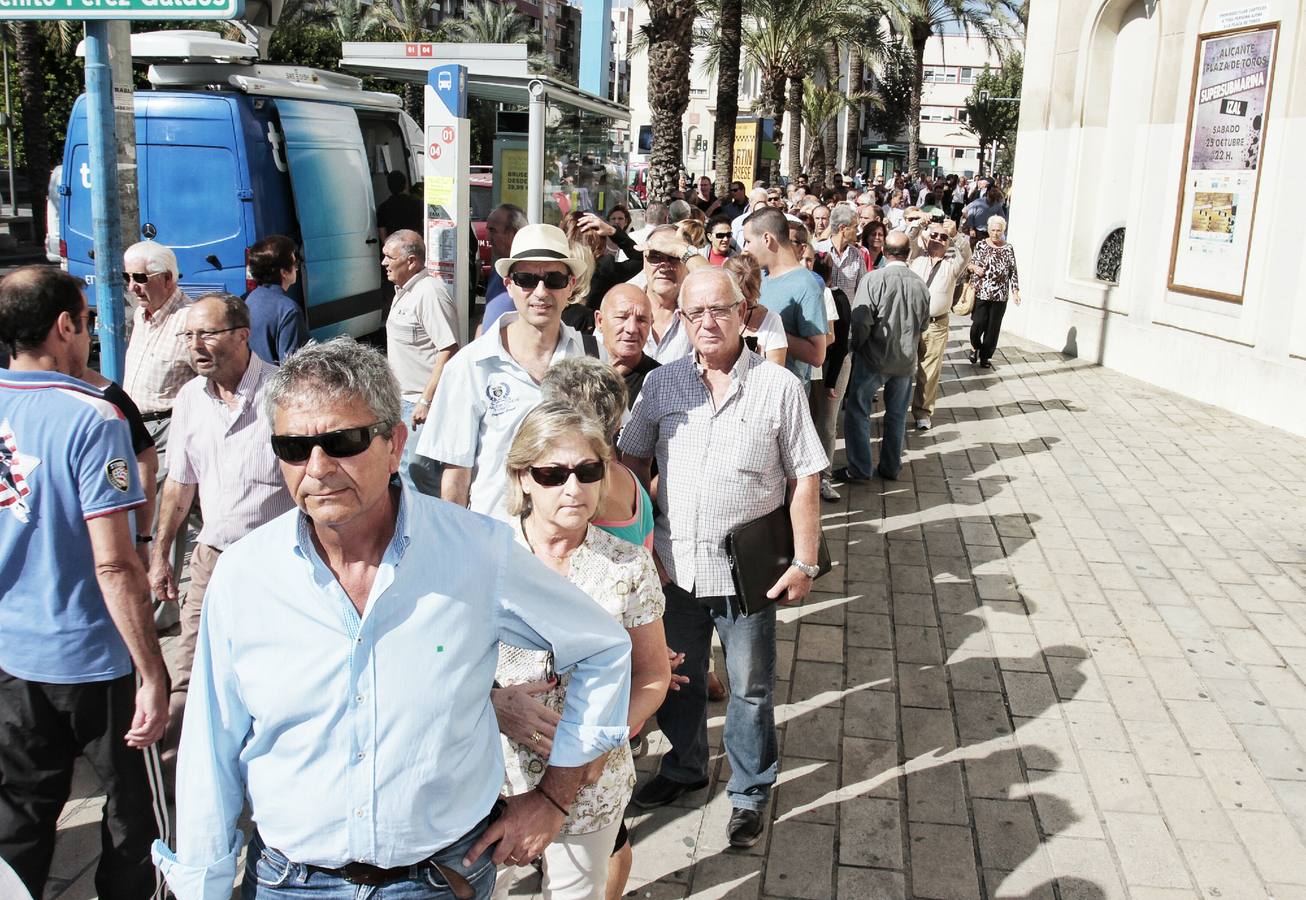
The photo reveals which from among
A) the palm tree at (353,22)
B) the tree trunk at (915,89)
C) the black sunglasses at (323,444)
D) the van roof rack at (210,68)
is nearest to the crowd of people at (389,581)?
the black sunglasses at (323,444)

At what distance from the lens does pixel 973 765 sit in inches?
173

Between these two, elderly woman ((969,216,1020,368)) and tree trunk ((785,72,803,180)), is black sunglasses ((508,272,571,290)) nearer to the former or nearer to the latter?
elderly woman ((969,216,1020,368))

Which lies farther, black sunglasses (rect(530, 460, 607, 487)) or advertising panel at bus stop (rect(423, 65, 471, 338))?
advertising panel at bus stop (rect(423, 65, 471, 338))

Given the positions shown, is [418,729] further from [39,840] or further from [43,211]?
[43,211]

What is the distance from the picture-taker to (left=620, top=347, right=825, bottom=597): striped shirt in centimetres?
367

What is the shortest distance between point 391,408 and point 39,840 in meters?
1.84

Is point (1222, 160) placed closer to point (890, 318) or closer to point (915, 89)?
point (890, 318)

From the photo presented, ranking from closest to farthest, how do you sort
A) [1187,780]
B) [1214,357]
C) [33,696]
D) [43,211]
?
[33,696], [1187,780], [1214,357], [43,211]

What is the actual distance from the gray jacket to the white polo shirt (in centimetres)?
472

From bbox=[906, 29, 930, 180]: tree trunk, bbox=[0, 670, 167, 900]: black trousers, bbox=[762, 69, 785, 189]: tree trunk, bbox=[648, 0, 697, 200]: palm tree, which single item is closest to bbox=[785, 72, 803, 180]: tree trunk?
bbox=[762, 69, 785, 189]: tree trunk

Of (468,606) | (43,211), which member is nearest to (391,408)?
(468,606)

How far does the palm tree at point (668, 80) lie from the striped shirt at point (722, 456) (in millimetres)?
13410

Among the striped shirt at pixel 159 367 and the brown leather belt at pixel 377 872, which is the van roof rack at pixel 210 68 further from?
the brown leather belt at pixel 377 872

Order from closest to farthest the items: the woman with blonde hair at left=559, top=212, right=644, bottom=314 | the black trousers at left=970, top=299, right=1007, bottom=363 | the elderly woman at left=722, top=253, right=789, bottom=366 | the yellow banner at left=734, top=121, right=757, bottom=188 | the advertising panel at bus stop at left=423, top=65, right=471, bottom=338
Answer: the elderly woman at left=722, top=253, right=789, bottom=366 → the woman with blonde hair at left=559, top=212, right=644, bottom=314 → the advertising panel at bus stop at left=423, top=65, right=471, bottom=338 → the black trousers at left=970, top=299, right=1007, bottom=363 → the yellow banner at left=734, top=121, right=757, bottom=188
